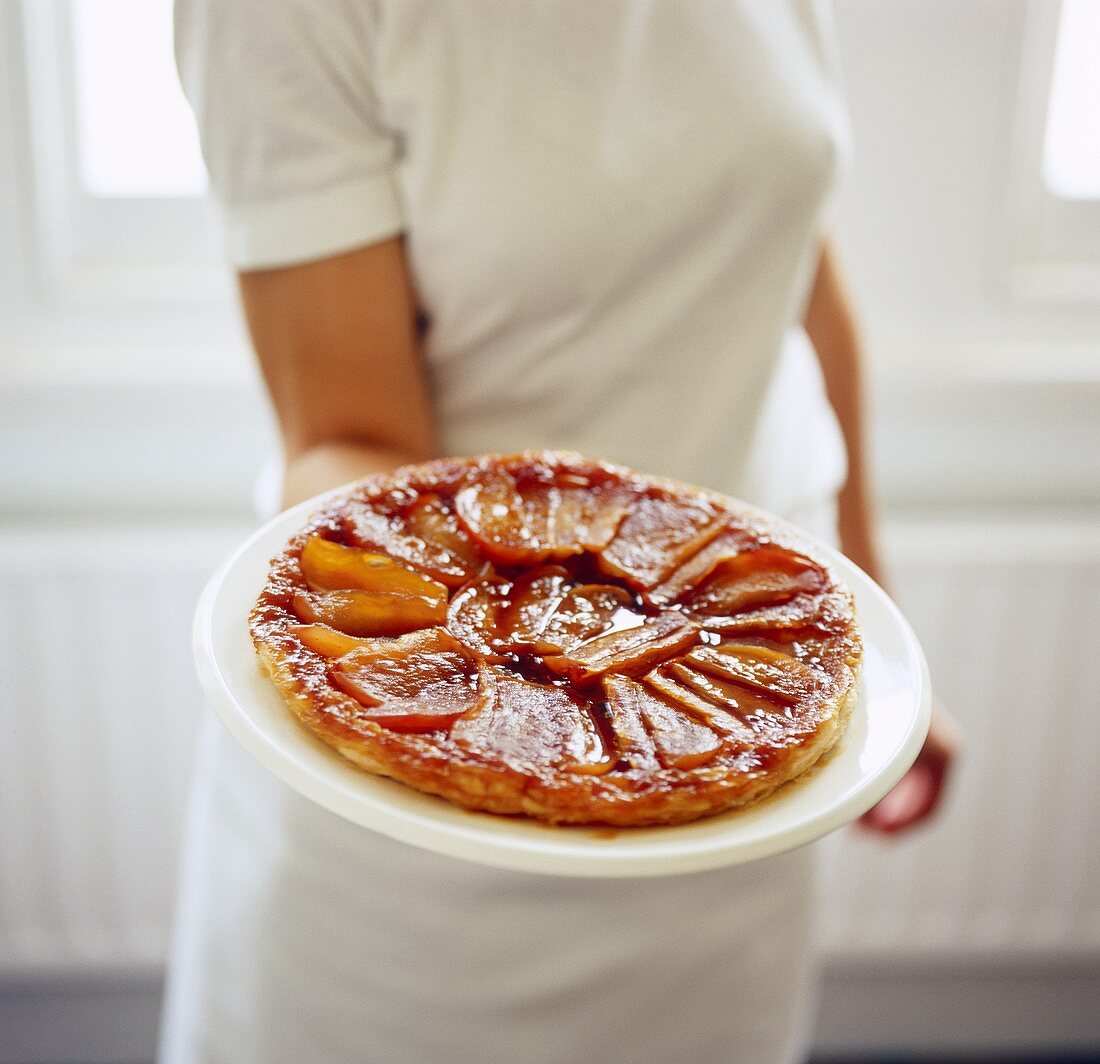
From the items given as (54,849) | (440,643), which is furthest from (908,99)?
(54,849)

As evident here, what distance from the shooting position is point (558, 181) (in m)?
0.94

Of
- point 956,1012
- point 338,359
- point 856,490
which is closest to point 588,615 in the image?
point 338,359

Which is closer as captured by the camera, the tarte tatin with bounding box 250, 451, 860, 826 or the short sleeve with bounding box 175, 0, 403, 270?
the tarte tatin with bounding box 250, 451, 860, 826

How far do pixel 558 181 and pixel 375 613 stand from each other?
434 mm

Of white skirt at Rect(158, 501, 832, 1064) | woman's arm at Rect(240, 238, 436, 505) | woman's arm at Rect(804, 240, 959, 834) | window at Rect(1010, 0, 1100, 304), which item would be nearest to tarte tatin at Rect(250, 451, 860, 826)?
woman's arm at Rect(240, 238, 436, 505)

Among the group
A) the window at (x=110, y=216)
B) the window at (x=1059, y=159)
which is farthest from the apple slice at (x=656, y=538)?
the window at (x=1059, y=159)

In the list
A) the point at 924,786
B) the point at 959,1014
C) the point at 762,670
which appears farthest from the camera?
the point at 959,1014

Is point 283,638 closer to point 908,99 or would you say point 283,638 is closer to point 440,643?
point 440,643

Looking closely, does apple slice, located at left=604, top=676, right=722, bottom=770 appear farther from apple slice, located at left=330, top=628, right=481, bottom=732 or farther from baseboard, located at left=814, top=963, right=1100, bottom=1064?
baseboard, located at left=814, top=963, right=1100, bottom=1064

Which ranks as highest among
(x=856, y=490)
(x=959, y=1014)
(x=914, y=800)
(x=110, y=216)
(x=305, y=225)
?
(x=305, y=225)

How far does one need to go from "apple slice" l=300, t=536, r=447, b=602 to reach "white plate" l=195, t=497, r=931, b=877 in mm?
39

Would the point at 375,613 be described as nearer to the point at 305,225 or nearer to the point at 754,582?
the point at 754,582

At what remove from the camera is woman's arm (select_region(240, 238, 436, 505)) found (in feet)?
2.97

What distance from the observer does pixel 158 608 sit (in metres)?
1.58
